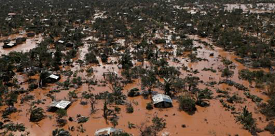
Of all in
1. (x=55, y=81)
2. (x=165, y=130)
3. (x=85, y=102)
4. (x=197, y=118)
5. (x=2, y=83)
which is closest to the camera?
(x=165, y=130)

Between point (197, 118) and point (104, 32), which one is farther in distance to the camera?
point (104, 32)

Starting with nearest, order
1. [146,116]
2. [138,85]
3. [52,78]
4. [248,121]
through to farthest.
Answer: [248,121]
[146,116]
[138,85]
[52,78]

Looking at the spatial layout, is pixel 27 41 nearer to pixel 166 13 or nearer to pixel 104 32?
pixel 104 32

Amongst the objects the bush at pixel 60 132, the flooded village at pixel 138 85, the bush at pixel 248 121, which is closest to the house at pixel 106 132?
the flooded village at pixel 138 85

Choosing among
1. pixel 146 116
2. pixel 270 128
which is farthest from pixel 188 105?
pixel 270 128

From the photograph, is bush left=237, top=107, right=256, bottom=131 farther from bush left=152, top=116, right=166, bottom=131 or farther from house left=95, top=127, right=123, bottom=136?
house left=95, top=127, right=123, bottom=136

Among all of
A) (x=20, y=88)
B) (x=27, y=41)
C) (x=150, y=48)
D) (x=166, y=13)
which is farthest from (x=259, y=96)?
(x=166, y=13)

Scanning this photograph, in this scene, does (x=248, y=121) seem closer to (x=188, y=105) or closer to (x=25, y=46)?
(x=188, y=105)
